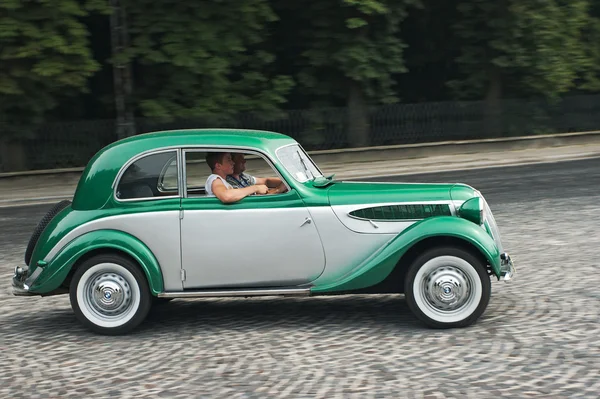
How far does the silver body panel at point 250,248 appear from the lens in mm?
7371

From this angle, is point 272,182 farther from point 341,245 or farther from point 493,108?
point 493,108

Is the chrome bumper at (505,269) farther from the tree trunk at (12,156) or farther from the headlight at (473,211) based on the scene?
the tree trunk at (12,156)

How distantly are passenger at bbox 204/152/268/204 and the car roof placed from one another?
0.16 meters

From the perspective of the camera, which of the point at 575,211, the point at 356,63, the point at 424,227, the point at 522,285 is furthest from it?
the point at 356,63

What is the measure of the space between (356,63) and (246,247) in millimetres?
20049

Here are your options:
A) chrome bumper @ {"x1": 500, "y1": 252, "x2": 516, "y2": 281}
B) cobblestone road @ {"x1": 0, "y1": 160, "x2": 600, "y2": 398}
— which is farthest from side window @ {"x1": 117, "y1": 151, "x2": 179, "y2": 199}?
chrome bumper @ {"x1": 500, "y1": 252, "x2": 516, "y2": 281}

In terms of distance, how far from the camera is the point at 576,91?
3200 centimetres

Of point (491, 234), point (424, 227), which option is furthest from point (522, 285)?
point (424, 227)

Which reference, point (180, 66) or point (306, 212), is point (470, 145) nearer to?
point (180, 66)

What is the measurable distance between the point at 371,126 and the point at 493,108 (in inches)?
180

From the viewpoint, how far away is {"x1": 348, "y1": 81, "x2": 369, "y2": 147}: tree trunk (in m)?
27.8

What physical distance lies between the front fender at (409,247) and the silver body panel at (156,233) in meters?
1.17

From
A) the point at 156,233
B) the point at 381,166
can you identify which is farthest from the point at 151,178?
the point at 381,166

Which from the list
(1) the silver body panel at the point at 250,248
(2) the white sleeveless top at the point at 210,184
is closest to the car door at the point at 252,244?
(1) the silver body panel at the point at 250,248
